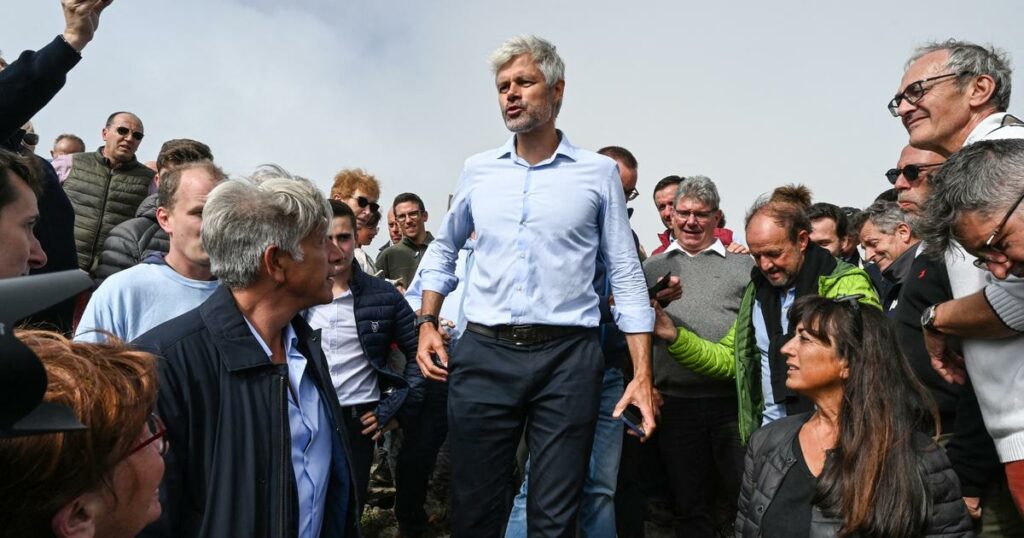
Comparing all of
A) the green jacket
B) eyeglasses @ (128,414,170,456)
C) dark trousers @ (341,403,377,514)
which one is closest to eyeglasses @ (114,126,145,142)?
dark trousers @ (341,403,377,514)

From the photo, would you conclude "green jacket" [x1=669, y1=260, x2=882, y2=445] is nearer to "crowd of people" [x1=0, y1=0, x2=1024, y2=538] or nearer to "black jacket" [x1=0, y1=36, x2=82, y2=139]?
"crowd of people" [x1=0, y1=0, x2=1024, y2=538]

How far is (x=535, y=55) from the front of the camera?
162 inches

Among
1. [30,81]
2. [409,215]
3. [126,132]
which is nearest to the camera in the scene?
[30,81]

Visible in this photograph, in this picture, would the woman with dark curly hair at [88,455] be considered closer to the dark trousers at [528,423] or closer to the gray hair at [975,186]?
the gray hair at [975,186]

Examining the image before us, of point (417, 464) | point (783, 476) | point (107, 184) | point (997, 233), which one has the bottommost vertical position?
point (417, 464)

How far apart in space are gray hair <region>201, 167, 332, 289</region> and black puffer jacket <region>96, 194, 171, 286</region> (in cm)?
224

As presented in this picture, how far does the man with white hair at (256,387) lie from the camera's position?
2369 mm

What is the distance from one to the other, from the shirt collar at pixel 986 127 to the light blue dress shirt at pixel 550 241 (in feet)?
4.89

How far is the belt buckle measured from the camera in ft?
13.0

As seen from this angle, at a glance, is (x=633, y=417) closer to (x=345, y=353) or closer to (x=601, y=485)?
(x=601, y=485)

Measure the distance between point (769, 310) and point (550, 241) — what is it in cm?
157

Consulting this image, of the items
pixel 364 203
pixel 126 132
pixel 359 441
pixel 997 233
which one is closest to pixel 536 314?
pixel 359 441

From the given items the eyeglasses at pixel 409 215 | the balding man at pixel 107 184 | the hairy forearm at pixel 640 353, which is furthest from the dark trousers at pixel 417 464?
the eyeglasses at pixel 409 215

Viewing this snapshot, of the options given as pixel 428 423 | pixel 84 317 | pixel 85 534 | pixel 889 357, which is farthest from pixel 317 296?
pixel 428 423
